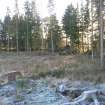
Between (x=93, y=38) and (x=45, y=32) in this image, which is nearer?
(x=93, y=38)

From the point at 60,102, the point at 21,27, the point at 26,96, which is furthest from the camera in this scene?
the point at 21,27

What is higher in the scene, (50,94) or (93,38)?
(93,38)

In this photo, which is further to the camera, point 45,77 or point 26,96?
point 45,77

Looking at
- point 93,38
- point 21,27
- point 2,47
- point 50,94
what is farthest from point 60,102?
point 2,47

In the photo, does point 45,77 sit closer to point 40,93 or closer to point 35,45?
point 40,93

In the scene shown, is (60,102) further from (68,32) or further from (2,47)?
(2,47)

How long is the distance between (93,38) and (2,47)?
1976cm

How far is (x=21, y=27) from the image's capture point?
44938 mm

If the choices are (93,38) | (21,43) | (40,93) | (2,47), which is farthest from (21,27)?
(40,93)

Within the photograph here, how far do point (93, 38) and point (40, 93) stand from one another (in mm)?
23730

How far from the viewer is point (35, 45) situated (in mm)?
44000

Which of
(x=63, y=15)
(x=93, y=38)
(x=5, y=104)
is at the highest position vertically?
(x=63, y=15)

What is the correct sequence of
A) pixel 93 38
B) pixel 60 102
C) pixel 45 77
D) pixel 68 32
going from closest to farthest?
pixel 60 102 → pixel 45 77 → pixel 93 38 → pixel 68 32

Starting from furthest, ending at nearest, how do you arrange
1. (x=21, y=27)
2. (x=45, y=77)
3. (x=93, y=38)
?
(x=21, y=27), (x=93, y=38), (x=45, y=77)
